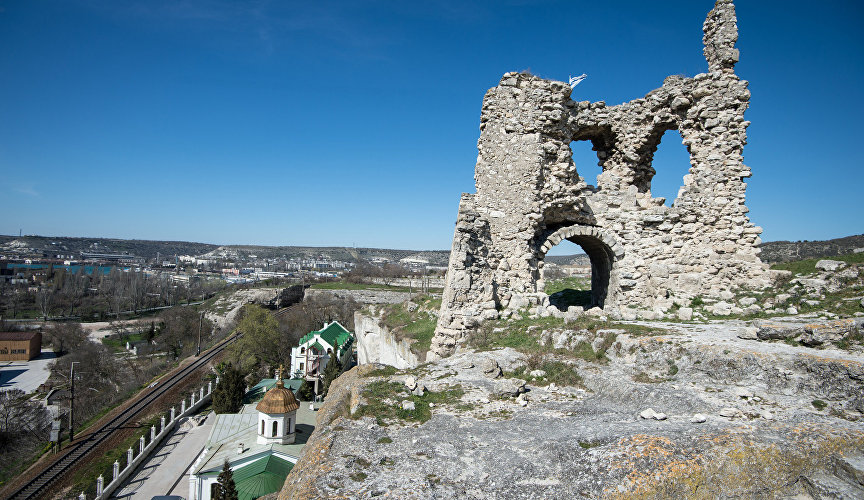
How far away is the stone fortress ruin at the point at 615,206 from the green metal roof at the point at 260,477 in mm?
10715

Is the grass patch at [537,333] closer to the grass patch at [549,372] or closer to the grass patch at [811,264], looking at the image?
the grass patch at [549,372]

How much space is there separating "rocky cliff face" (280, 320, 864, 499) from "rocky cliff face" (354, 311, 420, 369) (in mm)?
7045

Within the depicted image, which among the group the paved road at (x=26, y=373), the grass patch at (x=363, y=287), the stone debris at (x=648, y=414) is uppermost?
the stone debris at (x=648, y=414)

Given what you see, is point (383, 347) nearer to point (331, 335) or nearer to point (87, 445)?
point (87, 445)

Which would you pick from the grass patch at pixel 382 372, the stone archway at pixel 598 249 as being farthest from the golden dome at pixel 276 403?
the grass patch at pixel 382 372

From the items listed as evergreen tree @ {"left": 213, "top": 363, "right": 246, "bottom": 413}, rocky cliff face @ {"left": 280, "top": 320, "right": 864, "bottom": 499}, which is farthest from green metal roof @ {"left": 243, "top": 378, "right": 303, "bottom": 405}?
rocky cliff face @ {"left": 280, "top": 320, "right": 864, "bottom": 499}

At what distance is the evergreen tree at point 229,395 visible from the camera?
28.5 metres

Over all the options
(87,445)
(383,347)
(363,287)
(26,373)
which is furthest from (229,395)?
(363,287)

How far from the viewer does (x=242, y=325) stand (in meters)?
47.8

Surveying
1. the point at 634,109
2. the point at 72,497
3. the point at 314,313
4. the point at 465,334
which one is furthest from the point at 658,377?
the point at 314,313

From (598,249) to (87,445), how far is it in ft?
103

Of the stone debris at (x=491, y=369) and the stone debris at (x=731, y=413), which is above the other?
the stone debris at (x=731, y=413)

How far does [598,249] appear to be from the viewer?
14.9 metres

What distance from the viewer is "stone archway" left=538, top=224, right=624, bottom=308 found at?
13.3 meters
